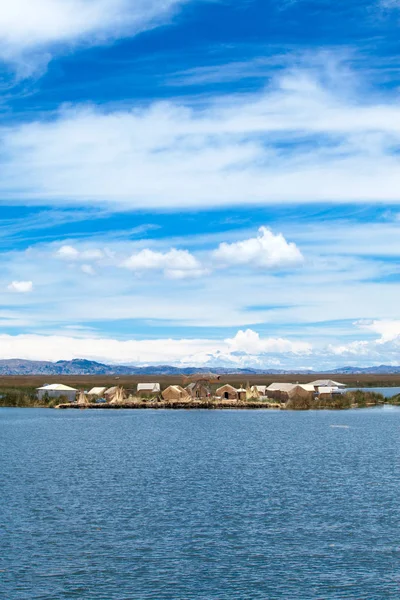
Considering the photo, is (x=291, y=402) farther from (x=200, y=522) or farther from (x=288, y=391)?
(x=200, y=522)

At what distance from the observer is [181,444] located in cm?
6681

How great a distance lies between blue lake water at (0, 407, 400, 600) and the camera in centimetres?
2375

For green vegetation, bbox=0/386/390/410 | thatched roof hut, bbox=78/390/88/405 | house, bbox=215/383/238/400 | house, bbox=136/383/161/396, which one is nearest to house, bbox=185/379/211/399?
house, bbox=215/383/238/400

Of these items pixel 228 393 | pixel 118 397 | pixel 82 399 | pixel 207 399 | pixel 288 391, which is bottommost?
pixel 82 399

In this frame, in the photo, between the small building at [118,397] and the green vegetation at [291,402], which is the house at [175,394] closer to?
the green vegetation at [291,402]

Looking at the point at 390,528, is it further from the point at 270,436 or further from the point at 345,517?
the point at 270,436

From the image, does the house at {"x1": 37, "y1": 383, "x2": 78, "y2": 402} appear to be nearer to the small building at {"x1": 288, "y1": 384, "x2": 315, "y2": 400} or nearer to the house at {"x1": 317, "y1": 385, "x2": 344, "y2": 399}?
the small building at {"x1": 288, "y1": 384, "x2": 315, "y2": 400}

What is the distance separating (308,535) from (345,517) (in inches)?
156

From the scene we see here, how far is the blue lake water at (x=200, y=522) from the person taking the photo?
77.9ft

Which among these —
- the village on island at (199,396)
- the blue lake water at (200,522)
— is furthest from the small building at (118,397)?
the blue lake water at (200,522)

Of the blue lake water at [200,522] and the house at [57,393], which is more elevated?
the house at [57,393]

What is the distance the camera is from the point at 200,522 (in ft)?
106

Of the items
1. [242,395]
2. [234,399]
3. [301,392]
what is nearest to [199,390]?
[234,399]

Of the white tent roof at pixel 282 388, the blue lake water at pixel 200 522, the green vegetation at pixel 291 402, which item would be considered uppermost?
the white tent roof at pixel 282 388
